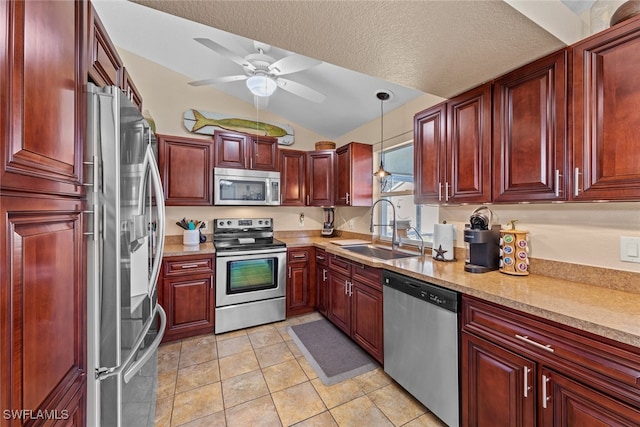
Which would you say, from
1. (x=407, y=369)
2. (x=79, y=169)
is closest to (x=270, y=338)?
(x=407, y=369)

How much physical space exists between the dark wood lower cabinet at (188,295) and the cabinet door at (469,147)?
2419mm

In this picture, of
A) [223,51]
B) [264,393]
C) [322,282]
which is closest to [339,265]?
[322,282]

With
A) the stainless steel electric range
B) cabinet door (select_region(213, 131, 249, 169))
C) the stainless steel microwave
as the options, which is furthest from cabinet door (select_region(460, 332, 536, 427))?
cabinet door (select_region(213, 131, 249, 169))

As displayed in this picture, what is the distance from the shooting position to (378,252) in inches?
111

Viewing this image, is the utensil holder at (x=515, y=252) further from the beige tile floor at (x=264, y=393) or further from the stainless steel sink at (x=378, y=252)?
the beige tile floor at (x=264, y=393)

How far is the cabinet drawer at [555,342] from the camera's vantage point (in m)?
0.92

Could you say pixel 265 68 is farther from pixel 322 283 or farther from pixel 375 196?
pixel 322 283

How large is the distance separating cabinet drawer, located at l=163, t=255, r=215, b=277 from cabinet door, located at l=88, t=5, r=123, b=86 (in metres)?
1.69

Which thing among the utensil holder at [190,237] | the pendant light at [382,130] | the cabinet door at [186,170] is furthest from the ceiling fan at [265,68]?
the utensil holder at [190,237]

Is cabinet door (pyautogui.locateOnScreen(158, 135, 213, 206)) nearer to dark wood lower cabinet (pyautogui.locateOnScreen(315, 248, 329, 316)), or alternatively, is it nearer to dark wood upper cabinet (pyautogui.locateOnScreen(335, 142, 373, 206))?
dark wood lower cabinet (pyautogui.locateOnScreen(315, 248, 329, 316))

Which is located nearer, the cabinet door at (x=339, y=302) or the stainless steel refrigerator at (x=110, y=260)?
the stainless steel refrigerator at (x=110, y=260)

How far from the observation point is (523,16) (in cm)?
115

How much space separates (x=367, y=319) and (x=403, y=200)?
138cm

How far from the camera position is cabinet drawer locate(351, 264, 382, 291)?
2.10m
